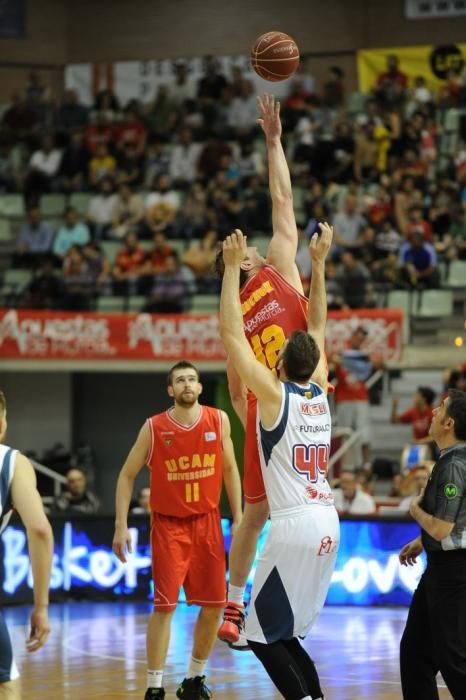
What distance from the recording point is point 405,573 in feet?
46.9

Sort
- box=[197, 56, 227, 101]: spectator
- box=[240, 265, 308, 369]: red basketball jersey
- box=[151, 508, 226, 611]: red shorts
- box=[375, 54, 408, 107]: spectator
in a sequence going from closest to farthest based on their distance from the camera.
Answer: box=[240, 265, 308, 369]: red basketball jersey < box=[151, 508, 226, 611]: red shorts < box=[375, 54, 408, 107]: spectator < box=[197, 56, 227, 101]: spectator

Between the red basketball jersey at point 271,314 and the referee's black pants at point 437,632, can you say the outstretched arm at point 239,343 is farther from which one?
the referee's black pants at point 437,632

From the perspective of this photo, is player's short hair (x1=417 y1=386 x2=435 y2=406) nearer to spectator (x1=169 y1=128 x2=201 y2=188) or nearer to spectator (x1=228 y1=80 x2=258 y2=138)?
spectator (x1=169 y1=128 x2=201 y2=188)

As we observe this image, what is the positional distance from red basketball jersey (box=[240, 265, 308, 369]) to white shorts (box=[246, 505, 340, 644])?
145 cm

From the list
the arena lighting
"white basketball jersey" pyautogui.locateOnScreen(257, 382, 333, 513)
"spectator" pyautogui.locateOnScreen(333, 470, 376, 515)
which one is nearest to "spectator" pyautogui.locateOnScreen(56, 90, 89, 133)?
"spectator" pyautogui.locateOnScreen(333, 470, 376, 515)

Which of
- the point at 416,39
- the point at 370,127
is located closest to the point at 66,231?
the point at 370,127

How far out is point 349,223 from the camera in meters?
20.4

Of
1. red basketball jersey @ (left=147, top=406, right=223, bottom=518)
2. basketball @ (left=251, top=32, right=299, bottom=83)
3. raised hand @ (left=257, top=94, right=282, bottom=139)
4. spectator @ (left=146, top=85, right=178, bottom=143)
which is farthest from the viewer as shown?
spectator @ (left=146, top=85, right=178, bottom=143)

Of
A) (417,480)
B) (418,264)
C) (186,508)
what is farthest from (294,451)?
(418,264)

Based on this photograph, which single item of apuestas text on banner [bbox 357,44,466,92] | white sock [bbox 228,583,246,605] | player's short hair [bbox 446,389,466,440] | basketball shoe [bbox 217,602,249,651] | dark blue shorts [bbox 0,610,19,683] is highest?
apuestas text on banner [bbox 357,44,466,92]

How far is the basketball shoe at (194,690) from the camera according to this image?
8625mm

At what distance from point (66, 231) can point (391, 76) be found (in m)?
6.17

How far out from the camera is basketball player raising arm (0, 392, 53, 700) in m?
5.81

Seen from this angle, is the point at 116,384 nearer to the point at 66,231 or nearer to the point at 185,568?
the point at 66,231
